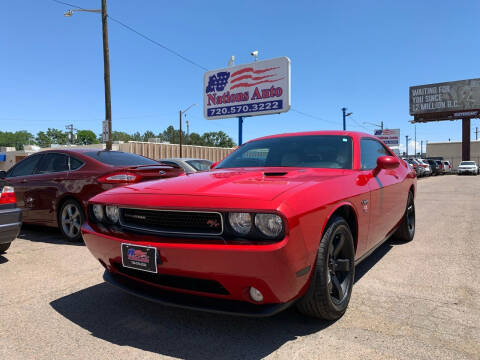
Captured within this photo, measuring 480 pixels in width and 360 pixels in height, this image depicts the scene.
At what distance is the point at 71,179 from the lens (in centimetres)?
515

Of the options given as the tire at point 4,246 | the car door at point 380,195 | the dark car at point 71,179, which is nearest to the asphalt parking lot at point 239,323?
the car door at point 380,195

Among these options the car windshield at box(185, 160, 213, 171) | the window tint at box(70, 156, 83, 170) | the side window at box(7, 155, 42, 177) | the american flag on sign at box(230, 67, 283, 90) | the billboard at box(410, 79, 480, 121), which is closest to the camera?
→ the window tint at box(70, 156, 83, 170)

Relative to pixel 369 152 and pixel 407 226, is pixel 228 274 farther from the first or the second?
pixel 407 226

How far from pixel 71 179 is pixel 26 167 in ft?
4.96

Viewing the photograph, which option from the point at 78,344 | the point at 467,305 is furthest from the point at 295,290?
the point at 467,305

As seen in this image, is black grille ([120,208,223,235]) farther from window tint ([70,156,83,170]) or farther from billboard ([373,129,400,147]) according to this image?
billboard ([373,129,400,147])

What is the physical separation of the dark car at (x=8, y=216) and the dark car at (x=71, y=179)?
91 cm

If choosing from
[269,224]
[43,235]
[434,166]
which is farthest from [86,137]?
[269,224]

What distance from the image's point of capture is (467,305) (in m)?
2.82

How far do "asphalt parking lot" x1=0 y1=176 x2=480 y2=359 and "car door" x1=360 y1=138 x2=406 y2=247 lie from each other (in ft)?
1.55

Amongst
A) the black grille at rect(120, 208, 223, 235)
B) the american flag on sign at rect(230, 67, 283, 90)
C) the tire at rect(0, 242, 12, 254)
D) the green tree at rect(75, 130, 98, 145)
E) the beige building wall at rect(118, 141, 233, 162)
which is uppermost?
the green tree at rect(75, 130, 98, 145)

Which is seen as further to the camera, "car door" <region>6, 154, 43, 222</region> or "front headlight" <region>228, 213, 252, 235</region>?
"car door" <region>6, 154, 43, 222</region>

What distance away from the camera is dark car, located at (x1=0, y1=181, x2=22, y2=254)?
401 centimetres

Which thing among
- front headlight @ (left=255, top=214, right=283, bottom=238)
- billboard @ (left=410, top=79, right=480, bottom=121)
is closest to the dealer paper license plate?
front headlight @ (left=255, top=214, right=283, bottom=238)
